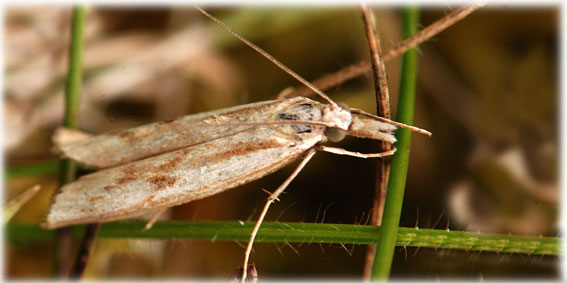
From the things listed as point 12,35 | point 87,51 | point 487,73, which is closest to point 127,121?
point 87,51

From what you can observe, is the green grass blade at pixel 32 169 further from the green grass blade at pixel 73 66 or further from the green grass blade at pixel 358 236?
the green grass blade at pixel 358 236

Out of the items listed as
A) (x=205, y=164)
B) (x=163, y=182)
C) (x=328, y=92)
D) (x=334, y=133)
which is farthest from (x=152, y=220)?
(x=328, y=92)

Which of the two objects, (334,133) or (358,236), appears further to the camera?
(334,133)

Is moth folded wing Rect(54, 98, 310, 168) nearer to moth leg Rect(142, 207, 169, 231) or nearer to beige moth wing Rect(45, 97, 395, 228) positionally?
beige moth wing Rect(45, 97, 395, 228)

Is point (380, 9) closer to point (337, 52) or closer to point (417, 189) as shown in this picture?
point (337, 52)

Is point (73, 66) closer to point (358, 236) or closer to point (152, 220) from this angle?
point (152, 220)

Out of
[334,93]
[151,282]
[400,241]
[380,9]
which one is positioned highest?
[380,9]
